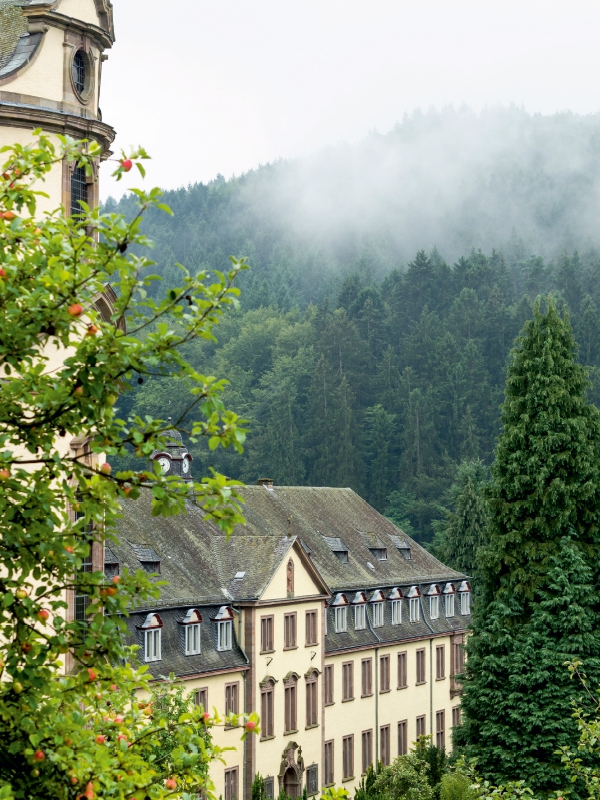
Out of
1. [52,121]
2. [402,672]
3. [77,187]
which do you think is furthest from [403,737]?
[52,121]

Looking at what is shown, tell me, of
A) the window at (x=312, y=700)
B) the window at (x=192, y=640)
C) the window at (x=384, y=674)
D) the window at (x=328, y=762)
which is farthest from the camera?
the window at (x=384, y=674)

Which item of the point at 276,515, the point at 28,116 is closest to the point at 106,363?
the point at 28,116

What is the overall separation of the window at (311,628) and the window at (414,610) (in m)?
10.6

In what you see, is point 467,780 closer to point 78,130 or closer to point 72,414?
point 78,130

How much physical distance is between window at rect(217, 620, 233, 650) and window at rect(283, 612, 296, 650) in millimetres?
3536

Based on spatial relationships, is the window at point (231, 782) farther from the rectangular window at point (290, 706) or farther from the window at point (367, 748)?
the window at point (367, 748)

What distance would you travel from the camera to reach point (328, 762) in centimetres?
5644

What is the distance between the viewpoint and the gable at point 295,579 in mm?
52875

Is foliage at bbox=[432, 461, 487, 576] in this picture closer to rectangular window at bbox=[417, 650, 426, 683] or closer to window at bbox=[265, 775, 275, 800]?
rectangular window at bbox=[417, 650, 426, 683]

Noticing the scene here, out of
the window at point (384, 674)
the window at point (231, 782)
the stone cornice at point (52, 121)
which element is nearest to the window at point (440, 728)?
the window at point (384, 674)

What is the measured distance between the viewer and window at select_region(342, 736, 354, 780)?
5788 centimetres

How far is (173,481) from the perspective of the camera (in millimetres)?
9820

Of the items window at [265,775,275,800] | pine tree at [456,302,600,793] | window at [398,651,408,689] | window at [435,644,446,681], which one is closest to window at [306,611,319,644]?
window at [265,775,275,800]

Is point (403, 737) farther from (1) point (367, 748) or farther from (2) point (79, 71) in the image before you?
(2) point (79, 71)
